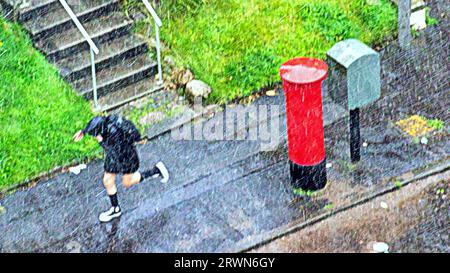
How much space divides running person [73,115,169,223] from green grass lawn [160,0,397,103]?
2.16 meters

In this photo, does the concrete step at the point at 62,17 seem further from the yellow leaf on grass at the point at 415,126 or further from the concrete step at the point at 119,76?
the yellow leaf on grass at the point at 415,126

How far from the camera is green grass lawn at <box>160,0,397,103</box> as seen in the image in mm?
13664

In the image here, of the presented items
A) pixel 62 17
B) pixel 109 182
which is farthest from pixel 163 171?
pixel 62 17

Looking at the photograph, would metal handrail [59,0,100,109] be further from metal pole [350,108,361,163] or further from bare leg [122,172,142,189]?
metal pole [350,108,361,163]

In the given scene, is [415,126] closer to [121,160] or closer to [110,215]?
[121,160]

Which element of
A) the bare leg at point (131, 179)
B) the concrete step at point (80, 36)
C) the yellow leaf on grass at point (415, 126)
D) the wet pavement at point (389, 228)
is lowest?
the wet pavement at point (389, 228)

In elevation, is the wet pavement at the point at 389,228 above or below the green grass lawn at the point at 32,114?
below

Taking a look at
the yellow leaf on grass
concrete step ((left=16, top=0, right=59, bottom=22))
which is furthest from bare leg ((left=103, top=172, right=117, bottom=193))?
concrete step ((left=16, top=0, right=59, bottom=22))

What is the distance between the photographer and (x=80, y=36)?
Answer: 14047mm

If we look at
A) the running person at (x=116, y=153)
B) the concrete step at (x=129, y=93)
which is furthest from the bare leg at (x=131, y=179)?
the concrete step at (x=129, y=93)

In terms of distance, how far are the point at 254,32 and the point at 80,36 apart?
2295 mm

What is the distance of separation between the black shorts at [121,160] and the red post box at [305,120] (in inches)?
66.5

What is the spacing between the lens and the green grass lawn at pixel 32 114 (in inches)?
495

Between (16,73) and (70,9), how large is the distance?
3.54ft
